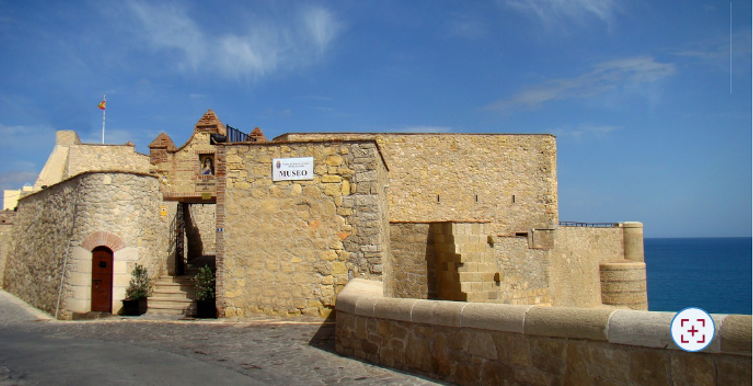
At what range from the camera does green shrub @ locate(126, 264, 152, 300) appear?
38.3ft

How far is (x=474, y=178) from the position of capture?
878 inches

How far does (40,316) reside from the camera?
11945 mm

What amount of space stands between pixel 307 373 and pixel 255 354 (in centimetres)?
129

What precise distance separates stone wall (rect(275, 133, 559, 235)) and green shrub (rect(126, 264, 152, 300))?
1156 centimetres

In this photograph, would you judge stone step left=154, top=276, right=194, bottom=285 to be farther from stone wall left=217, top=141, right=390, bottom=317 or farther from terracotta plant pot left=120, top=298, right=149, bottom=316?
stone wall left=217, top=141, right=390, bottom=317

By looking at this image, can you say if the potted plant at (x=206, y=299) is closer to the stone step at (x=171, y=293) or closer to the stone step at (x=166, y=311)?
the stone step at (x=166, y=311)

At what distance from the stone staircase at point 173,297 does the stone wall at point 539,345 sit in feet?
21.2

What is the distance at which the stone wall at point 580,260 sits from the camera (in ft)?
69.6

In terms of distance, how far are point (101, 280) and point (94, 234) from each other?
1.06 metres

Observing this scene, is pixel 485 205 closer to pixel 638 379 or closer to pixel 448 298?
pixel 448 298

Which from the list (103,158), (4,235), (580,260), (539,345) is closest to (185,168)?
(4,235)

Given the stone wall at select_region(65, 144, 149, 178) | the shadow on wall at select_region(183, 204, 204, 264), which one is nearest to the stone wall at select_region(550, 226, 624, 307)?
the shadow on wall at select_region(183, 204, 204, 264)

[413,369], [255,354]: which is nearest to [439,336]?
[413,369]

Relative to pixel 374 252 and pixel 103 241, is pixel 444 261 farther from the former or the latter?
pixel 103 241
